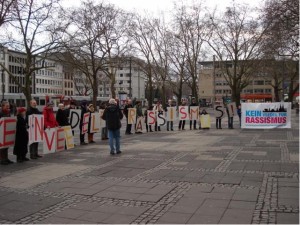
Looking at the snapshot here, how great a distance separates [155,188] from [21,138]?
213 inches

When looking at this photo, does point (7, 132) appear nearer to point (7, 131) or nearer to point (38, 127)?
point (7, 131)

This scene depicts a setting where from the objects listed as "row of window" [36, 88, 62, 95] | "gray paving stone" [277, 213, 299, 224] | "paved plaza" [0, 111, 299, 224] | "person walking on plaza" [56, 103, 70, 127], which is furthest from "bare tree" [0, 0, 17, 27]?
"row of window" [36, 88, 62, 95]

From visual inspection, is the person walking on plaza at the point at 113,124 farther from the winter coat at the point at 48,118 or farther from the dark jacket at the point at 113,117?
the winter coat at the point at 48,118

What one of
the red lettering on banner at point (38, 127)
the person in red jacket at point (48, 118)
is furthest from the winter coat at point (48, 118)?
the red lettering on banner at point (38, 127)

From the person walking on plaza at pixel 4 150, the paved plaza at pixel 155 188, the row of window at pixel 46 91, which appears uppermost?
the row of window at pixel 46 91

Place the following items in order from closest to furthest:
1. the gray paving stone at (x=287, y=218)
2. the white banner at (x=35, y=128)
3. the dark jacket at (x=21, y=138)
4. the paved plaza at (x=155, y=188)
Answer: the gray paving stone at (x=287, y=218) < the paved plaza at (x=155, y=188) < the dark jacket at (x=21, y=138) < the white banner at (x=35, y=128)

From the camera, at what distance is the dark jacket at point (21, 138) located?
11203 millimetres

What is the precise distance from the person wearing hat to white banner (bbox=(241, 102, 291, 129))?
44.0ft

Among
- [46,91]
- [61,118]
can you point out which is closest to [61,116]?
[61,118]

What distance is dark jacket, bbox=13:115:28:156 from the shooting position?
11.2 meters

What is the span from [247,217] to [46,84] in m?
136

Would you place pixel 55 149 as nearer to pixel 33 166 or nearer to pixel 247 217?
pixel 33 166

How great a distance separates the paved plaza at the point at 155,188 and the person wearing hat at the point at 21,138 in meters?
0.47

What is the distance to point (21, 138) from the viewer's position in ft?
37.0
